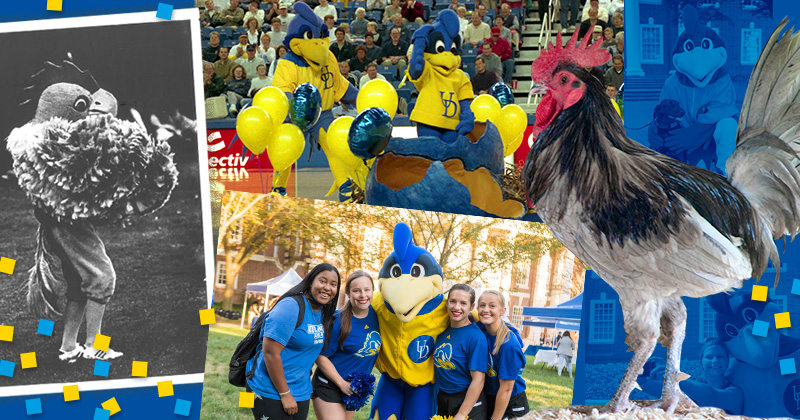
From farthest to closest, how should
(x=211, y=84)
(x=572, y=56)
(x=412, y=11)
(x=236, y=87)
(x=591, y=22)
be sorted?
(x=412, y=11) → (x=236, y=87) → (x=211, y=84) → (x=591, y=22) → (x=572, y=56)

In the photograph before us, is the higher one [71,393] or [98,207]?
[98,207]

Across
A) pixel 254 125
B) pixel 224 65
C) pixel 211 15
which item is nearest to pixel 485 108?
pixel 254 125

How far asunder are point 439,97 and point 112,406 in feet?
7.28

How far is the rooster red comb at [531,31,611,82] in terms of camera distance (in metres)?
3.07

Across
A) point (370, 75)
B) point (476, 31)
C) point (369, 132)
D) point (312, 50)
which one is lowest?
point (369, 132)

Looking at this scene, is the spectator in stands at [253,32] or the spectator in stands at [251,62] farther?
the spectator in stands at [253,32]

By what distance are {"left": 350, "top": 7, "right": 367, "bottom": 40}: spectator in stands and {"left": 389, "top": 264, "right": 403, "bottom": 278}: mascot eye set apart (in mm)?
5480

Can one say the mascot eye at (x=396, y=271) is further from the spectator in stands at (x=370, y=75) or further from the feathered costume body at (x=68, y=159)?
the spectator in stands at (x=370, y=75)

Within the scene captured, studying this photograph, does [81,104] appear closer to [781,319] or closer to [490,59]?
[781,319]

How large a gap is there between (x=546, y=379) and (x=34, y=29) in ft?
9.73

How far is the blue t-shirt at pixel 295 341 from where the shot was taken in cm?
318

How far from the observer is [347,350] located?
325cm

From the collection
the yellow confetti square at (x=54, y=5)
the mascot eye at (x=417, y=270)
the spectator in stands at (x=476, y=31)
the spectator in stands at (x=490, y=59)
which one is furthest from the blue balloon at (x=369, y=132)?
the spectator in stands at (x=476, y=31)

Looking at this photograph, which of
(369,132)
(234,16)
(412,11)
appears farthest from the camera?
(234,16)
